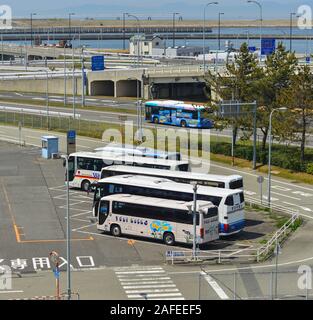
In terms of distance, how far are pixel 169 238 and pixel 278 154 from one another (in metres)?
19.6

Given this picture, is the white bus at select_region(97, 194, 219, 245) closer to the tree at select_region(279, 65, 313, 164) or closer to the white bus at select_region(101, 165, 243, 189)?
the white bus at select_region(101, 165, 243, 189)

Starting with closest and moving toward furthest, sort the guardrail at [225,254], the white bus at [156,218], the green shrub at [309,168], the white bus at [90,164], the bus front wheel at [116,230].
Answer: the guardrail at [225,254] < the white bus at [156,218] < the bus front wheel at [116,230] < the white bus at [90,164] < the green shrub at [309,168]

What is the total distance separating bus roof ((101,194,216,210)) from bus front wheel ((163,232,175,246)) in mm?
1176

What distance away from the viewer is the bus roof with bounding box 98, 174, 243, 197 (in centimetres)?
3435

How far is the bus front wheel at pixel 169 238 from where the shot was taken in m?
32.8

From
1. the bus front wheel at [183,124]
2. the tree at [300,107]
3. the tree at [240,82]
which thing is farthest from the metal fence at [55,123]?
the tree at [300,107]

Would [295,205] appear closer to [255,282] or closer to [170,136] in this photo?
[255,282]

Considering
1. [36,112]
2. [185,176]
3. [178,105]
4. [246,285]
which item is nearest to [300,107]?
[185,176]

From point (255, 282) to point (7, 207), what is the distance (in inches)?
653

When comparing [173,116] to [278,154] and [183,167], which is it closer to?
[278,154]

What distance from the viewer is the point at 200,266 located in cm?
2995

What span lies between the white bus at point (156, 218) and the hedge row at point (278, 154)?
16.6 m

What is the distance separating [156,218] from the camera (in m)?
33.0

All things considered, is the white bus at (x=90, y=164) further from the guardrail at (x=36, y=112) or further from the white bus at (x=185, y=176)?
the guardrail at (x=36, y=112)
